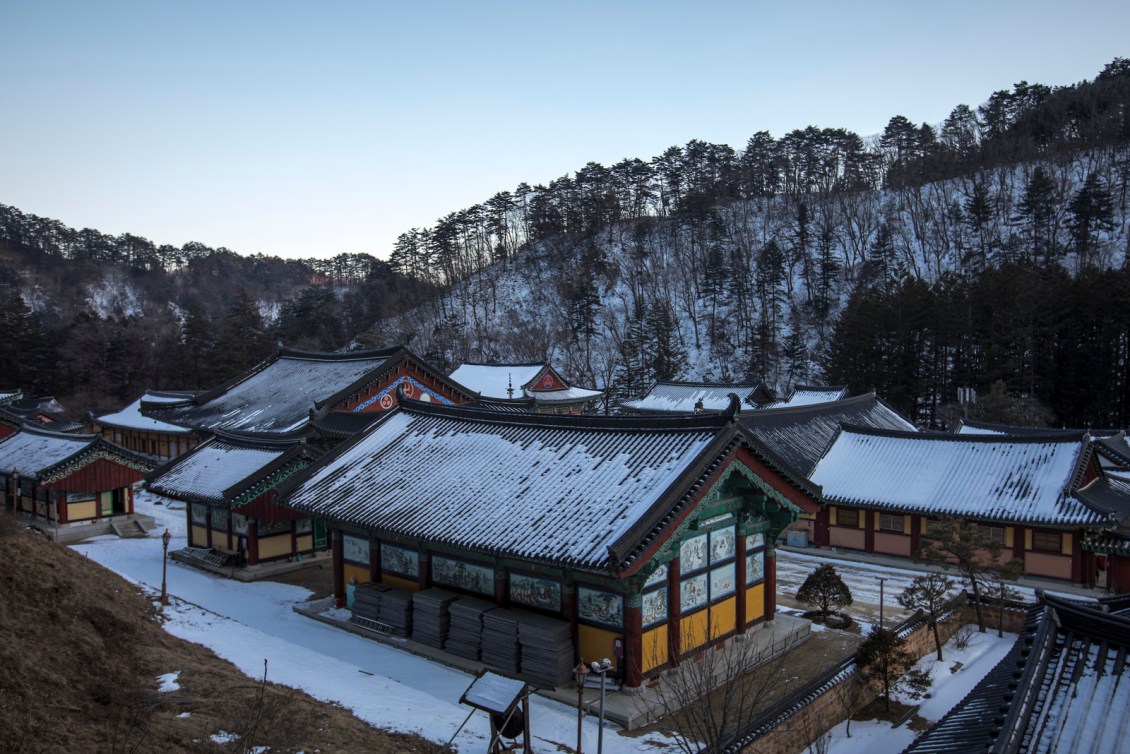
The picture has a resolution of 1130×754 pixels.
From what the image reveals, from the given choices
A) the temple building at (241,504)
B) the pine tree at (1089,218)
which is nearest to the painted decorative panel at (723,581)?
the temple building at (241,504)

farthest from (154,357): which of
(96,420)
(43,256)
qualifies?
(43,256)

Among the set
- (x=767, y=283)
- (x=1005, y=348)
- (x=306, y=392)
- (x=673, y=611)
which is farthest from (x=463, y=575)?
(x=767, y=283)

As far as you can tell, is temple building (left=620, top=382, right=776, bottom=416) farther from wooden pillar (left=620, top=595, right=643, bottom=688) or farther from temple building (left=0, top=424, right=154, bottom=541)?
wooden pillar (left=620, top=595, right=643, bottom=688)

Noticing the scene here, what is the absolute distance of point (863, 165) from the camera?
298 ft

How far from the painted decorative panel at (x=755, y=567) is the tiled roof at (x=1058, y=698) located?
9094 mm

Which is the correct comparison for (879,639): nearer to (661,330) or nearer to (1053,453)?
(1053,453)

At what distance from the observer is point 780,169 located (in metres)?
94.8

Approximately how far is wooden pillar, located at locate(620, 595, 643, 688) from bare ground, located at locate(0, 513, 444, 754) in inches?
167

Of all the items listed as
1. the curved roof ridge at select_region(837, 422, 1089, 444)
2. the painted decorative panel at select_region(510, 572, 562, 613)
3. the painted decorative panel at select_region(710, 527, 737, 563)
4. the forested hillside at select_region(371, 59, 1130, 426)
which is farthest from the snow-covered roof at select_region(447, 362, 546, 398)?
the painted decorative panel at select_region(510, 572, 562, 613)

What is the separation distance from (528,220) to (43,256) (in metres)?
78.3

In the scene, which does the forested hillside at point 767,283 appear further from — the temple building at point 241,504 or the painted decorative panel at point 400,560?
the painted decorative panel at point 400,560

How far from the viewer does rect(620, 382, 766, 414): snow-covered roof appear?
48250mm

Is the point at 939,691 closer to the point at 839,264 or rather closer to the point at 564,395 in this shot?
the point at 564,395

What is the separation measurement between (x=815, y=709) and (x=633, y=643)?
3651mm
